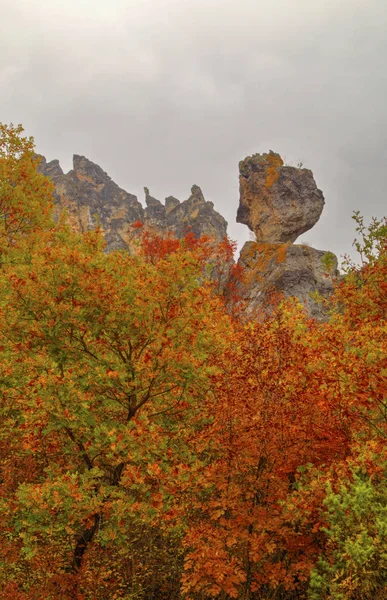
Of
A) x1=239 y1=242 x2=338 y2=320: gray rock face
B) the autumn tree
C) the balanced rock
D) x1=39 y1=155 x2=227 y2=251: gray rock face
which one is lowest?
the autumn tree

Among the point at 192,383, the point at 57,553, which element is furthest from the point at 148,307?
the point at 57,553

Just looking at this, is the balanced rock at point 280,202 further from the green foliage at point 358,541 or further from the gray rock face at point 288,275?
the green foliage at point 358,541

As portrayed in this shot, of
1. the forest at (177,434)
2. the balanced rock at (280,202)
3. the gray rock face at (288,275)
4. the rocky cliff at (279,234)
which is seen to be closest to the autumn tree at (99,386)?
the forest at (177,434)

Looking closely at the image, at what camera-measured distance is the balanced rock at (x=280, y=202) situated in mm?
42000

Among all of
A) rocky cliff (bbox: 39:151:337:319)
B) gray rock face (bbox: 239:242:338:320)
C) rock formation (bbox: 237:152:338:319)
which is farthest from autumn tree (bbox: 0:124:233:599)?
rock formation (bbox: 237:152:338:319)

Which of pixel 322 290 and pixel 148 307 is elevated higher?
pixel 322 290

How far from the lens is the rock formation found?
35375mm

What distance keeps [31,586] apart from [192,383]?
6035 mm

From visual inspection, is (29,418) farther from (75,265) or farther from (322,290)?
(322,290)

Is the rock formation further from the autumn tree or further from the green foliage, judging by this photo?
the green foliage

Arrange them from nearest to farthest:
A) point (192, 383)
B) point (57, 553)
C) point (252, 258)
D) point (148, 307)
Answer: point (148, 307)
point (192, 383)
point (57, 553)
point (252, 258)

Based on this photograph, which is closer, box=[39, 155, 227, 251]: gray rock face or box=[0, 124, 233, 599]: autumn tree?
box=[0, 124, 233, 599]: autumn tree

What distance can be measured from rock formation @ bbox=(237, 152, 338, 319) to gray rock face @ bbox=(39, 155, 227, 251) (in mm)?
43851

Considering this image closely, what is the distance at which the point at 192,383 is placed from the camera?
8.42 m
